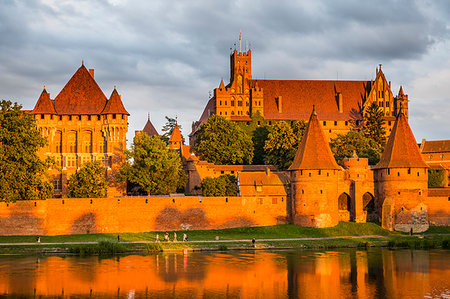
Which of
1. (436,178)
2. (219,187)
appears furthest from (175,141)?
(436,178)

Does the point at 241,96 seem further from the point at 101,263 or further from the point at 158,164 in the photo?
the point at 101,263

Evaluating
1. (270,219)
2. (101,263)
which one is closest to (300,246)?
(270,219)

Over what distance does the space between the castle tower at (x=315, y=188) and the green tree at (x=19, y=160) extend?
20076 millimetres

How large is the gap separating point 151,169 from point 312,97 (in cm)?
3291

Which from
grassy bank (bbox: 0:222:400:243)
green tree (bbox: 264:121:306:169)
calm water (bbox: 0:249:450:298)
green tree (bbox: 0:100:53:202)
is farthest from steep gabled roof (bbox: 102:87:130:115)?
calm water (bbox: 0:249:450:298)

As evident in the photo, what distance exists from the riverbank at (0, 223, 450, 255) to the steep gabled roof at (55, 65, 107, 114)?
19545 millimetres

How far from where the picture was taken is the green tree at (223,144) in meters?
69.2

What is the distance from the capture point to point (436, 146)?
7369 cm

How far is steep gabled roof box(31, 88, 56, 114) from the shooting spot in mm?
65669

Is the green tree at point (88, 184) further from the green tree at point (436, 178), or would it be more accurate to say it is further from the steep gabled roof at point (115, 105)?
the green tree at point (436, 178)

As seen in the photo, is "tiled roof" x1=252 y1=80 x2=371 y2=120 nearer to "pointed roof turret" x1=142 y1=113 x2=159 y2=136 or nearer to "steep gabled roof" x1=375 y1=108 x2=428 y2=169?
"pointed roof turret" x1=142 y1=113 x2=159 y2=136

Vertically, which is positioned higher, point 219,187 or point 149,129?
point 149,129

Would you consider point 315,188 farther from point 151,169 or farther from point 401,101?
point 401,101

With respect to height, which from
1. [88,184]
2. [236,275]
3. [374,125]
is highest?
[374,125]
